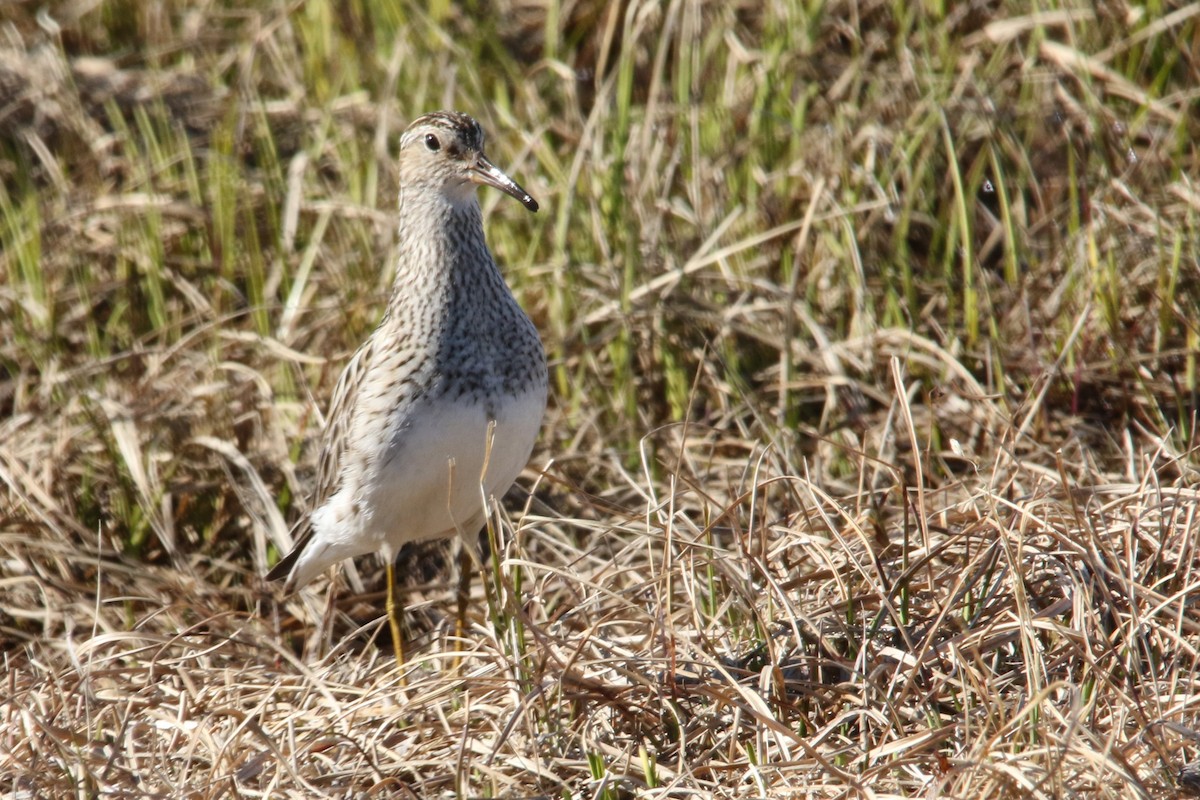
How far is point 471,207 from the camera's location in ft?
Answer: 16.3

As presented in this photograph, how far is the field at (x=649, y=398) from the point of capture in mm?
3811

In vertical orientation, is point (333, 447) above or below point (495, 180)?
below

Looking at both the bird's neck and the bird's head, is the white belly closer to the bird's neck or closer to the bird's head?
the bird's neck

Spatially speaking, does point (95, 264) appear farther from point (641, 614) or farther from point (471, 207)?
point (641, 614)

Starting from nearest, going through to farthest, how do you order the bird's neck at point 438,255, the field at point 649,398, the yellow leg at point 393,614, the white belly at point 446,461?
the field at point 649,398 → the white belly at point 446,461 → the bird's neck at point 438,255 → the yellow leg at point 393,614

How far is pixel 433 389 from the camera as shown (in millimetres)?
4527

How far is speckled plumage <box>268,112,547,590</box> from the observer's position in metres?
4.53

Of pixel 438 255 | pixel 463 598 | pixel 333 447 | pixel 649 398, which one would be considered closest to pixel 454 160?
pixel 438 255

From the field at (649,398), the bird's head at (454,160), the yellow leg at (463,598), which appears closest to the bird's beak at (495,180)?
the bird's head at (454,160)

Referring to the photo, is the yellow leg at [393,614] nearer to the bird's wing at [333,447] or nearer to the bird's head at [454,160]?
the bird's wing at [333,447]

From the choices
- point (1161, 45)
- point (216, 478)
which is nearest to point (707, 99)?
point (1161, 45)

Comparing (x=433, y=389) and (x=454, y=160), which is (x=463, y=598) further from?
(x=454, y=160)

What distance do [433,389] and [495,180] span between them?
79 centimetres

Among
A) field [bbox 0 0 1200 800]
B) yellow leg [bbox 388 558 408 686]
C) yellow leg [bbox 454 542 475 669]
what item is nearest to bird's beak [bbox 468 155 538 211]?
field [bbox 0 0 1200 800]
